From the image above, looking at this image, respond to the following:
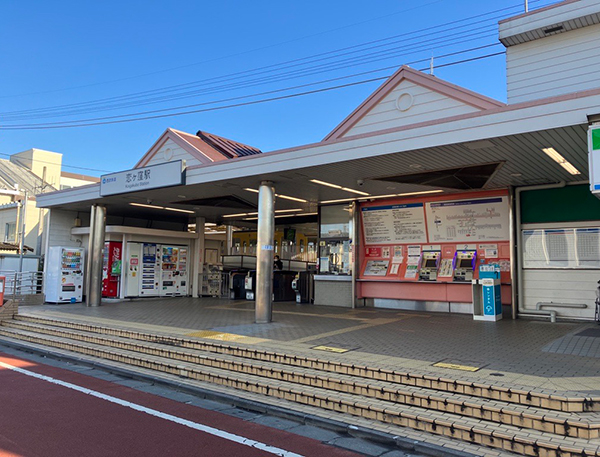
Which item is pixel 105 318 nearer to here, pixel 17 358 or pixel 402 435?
pixel 17 358

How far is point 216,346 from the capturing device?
25.3ft

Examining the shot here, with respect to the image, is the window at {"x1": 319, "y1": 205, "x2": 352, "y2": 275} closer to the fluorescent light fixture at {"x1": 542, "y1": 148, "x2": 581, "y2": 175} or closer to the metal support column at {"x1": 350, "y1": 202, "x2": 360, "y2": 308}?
the metal support column at {"x1": 350, "y1": 202, "x2": 360, "y2": 308}

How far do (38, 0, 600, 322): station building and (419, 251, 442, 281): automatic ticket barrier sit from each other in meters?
0.03

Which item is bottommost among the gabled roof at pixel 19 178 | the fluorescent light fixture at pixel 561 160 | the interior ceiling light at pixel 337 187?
the fluorescent light fixture at pixel 561 160

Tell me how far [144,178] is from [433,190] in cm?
788

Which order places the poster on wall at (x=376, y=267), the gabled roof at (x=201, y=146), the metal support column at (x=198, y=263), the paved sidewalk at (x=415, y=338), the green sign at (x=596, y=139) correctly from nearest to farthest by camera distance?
the paved sidewalk at (x=415, y=338) < the green sign at (x=596, y=139) < the gabled roof at (x=201, y=146) < the poster on wall at (x=376, y=267) < the metal support column at (x=198, y=263)

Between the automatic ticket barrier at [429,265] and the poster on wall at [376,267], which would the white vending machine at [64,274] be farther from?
the automatic ticket barrier at [429,265]

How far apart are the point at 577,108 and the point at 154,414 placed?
685 centimetres

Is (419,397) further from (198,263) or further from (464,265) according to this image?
(198,263)

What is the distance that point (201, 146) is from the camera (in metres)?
14.3

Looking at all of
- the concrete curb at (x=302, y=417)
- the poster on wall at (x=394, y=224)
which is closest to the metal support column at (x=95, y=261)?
the concrete curb at (x=302, y=417)

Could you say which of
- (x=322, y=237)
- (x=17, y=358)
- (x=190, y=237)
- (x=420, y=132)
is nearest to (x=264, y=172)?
(x=420, y=132)

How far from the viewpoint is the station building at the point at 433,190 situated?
7.97m

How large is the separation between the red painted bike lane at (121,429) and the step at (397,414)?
82 cm
